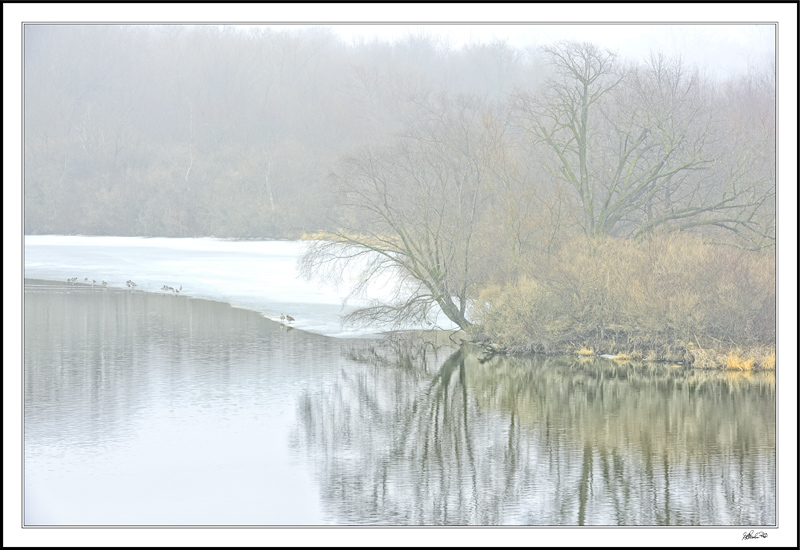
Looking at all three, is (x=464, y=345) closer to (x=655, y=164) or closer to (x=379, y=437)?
(x=655, y=164)

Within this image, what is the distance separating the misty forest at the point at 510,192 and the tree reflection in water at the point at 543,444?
150 centimetres

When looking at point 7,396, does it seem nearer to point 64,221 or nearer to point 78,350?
point 78,350

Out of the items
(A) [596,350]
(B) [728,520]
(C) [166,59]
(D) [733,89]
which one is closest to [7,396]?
(B) [728,520]

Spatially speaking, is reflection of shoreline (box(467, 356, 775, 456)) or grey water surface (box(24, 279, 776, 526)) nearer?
grey water surface (box(24, 279, 776, 526))

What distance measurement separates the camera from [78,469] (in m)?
11.5

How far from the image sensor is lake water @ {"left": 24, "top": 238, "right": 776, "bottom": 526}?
406 inches

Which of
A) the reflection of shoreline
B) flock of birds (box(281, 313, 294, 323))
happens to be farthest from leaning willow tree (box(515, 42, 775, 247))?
flock of birds (box(281, 313, 294, 323))

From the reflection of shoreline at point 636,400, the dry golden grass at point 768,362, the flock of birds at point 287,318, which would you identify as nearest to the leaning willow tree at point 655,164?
the dry golden grass at point 768,362

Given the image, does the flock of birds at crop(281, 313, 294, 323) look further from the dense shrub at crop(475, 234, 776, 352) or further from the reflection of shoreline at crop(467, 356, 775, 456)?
the reflection of shoreline at crop(467, 356, 775, 456)

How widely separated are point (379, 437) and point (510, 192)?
987cm

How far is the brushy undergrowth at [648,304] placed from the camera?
58.0ft

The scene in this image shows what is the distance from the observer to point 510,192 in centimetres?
2159

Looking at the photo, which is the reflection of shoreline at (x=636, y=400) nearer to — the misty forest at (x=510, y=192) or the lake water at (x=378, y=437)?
the lake water at (x=378, y=437)

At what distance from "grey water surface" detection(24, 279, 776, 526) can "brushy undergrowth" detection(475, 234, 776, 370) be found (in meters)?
0.74
